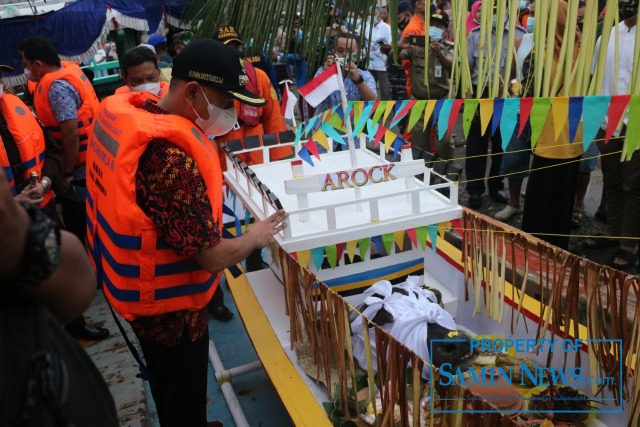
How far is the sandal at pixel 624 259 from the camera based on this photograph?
398cm

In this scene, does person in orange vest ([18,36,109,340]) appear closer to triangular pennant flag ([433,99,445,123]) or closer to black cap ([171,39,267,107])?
black cap ([171,39,267,107])

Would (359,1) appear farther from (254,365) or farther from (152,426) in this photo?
(152,426)

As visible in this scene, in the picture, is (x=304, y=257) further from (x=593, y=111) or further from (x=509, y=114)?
(x=593, y=111)

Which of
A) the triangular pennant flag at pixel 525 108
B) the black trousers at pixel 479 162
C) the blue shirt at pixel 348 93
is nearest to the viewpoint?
the triangular pennant flag at pixel 525 108

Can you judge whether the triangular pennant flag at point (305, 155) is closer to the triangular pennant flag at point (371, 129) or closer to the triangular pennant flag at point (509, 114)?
the triangular pennant flag at point (371, 129)

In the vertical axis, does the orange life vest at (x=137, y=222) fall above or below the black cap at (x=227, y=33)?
below

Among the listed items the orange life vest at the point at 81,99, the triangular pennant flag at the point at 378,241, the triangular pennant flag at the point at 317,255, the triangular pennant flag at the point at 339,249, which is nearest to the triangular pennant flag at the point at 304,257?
the triangular pennant flag at the point at 317,255

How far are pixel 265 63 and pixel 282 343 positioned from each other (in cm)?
268

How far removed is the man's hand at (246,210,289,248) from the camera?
213 cm

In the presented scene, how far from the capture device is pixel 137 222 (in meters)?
1.92

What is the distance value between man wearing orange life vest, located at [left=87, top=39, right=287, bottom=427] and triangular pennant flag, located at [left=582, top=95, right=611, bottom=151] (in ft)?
3.60

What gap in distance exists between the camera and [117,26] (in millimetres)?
7785

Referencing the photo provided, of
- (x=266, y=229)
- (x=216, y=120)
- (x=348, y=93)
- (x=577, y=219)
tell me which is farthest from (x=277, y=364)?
(x=577, y=219)

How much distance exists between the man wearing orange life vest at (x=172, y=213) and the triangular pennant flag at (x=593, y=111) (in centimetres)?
110
